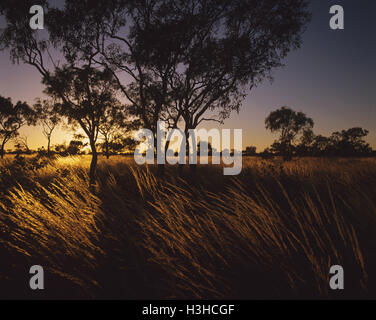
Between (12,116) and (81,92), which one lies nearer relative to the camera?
(81,92)

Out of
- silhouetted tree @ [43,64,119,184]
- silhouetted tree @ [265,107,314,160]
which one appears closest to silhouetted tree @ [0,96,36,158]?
silhouetted tree @ [43,64,119,184]

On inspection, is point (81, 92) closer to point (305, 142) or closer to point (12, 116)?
point (305, 142)

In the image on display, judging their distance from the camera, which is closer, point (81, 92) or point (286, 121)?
point (81, 92)

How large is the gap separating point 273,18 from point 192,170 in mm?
11305

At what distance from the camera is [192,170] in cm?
1464

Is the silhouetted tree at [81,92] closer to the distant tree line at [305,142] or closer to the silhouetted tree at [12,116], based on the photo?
the distant tree line at [305,142]

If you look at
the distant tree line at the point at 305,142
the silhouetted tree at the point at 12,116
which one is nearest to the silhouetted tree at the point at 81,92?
the distant tree line at the point at 305,142

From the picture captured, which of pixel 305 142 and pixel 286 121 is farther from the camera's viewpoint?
pixel 286 121

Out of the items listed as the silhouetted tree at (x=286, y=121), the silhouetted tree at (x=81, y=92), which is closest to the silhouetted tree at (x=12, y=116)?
the silhouetted tree at (x=81, y=92)

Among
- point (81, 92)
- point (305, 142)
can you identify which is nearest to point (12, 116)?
point (81, 92)

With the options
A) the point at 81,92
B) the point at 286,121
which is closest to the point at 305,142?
the point at 81,92

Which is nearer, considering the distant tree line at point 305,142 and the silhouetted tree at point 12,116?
the distant tree line at point 305,142

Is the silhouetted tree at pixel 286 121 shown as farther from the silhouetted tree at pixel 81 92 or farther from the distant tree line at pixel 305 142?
the silhouetted tree at pixel 81 92
